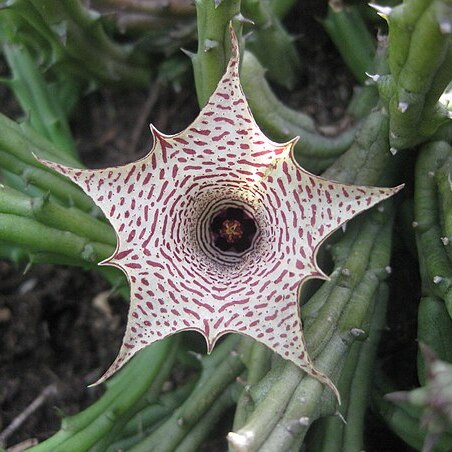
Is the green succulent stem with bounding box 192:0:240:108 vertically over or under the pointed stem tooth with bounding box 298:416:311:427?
over

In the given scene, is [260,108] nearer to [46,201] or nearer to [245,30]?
[245,30]

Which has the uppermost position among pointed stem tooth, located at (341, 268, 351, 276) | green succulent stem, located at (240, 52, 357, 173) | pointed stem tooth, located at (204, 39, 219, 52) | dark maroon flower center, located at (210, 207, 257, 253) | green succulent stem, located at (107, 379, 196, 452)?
pointed stem tooth, located at (204, 39, 219, 52)

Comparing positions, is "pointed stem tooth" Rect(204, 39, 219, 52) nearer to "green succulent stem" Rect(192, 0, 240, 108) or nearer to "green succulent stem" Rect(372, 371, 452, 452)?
"green succulent stem" Rect(192, 0, 240, 108)

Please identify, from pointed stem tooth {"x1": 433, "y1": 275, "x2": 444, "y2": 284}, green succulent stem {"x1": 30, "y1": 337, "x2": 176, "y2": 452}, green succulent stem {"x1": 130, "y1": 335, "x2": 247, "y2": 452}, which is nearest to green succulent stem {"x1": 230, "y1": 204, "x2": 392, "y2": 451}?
pointed stem tooth {"x1": 433, "y1": 275, "x2": 444, "y2": 284}

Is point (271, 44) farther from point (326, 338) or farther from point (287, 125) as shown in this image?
point (326, 338)

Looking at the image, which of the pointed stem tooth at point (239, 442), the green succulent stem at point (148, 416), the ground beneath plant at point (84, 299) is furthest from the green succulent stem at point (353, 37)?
the pointed stem tooth at point (239, 442)

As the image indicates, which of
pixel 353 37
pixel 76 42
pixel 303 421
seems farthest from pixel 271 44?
pixel 303 421
